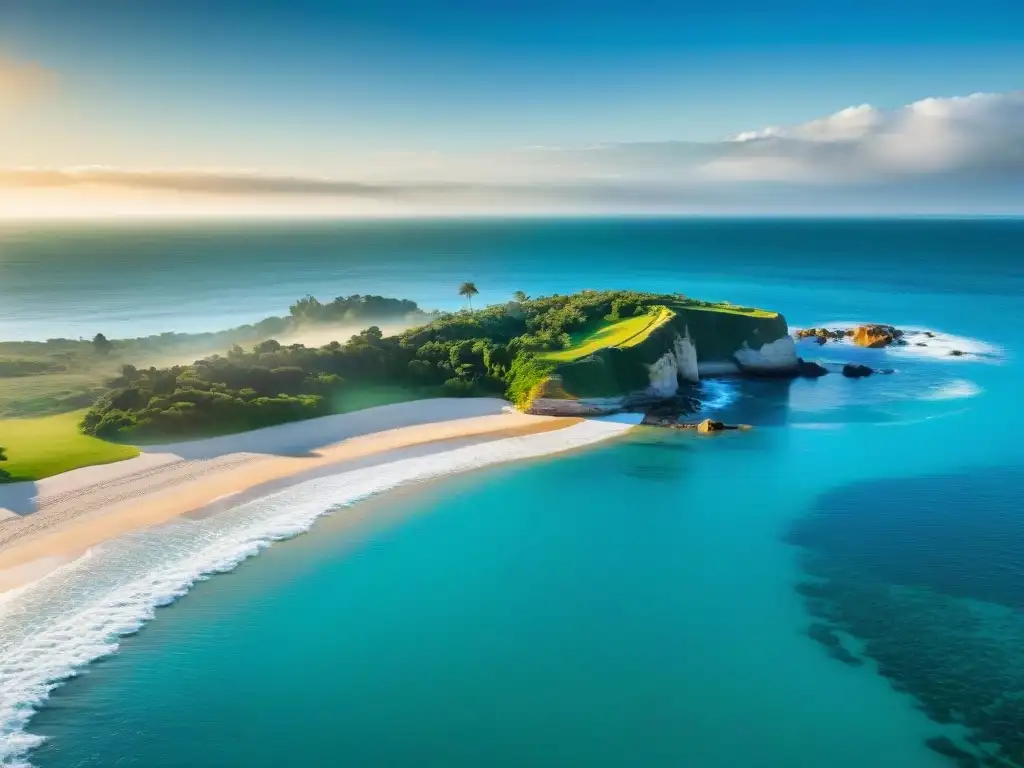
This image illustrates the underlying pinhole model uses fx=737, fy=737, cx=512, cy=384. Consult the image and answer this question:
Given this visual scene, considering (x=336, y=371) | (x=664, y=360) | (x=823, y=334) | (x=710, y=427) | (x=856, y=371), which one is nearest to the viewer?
(x=710, y=427)

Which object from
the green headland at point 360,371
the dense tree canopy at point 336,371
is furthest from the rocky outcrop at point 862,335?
the dense tree canopy at point 336,371

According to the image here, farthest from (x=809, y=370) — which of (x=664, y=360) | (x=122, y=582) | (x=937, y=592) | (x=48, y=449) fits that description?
(x=48, y=449)

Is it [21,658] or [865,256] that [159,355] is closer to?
[21,658]

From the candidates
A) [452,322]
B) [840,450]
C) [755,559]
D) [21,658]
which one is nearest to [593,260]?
[452,322]

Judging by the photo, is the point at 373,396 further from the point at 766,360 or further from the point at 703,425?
the point at 766,360

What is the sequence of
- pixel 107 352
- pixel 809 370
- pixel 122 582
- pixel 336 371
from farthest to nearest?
pixel 107 352
pixel 809 370
pixel 336 371
pixel 122 582

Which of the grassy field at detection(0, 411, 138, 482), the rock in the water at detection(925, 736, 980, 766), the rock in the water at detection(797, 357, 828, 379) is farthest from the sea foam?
the rock in the water at detection(797, 357, 828, 379)

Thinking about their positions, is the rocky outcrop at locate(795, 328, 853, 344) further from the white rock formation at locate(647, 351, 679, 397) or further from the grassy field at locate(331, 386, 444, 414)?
A: the grassy field at locate(331, 386, 444, 414)
